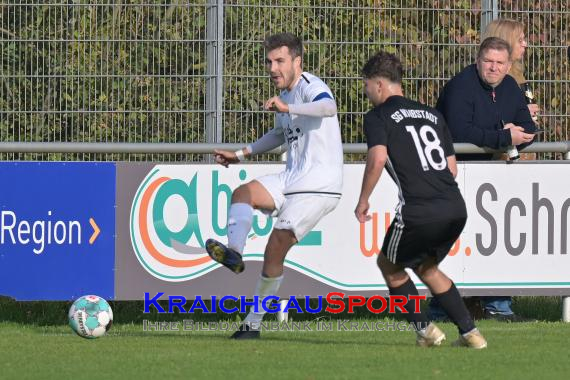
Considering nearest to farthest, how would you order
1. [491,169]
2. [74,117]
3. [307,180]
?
[307,180], [491,169], [74,117]

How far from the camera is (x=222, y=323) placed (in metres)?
11.1

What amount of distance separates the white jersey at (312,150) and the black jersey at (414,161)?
0.69 m

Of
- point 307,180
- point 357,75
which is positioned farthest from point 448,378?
point 357,75

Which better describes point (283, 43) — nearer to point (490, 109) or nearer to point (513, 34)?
point (490, 109)

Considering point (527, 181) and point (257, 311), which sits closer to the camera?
point (257, 311)

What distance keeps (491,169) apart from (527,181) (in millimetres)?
306

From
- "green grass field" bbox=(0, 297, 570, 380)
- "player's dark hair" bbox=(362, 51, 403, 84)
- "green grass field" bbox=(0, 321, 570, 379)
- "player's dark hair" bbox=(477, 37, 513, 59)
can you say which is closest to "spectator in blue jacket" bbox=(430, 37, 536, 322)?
"player's dark hair" bbox=(477, 37, 513, 59)

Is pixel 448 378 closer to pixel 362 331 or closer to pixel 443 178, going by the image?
pixel 443 178

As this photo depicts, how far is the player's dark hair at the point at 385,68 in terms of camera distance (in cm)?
867

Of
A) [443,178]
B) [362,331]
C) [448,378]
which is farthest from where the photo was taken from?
[362,331]

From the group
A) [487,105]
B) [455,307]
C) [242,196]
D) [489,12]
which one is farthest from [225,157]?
[489,12]

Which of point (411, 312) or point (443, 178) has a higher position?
point (443, 178)

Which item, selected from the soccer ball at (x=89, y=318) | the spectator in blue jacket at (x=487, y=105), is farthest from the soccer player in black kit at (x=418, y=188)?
the spectator in blue jacket at (x=487, y=105)

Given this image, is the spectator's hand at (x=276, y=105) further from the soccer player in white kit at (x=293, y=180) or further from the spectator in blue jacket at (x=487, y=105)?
the spectator in blue jacket at (x=487, y=105)
